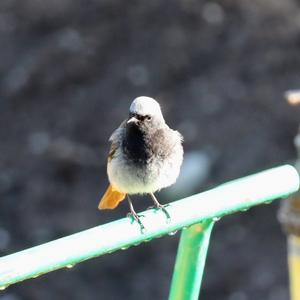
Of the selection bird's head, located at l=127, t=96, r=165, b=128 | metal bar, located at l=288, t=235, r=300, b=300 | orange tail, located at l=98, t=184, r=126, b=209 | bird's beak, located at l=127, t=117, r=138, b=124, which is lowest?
metal bar, located at l=288, t=235, r=300, b=300

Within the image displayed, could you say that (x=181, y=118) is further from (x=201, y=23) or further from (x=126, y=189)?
(x=126, y=189)

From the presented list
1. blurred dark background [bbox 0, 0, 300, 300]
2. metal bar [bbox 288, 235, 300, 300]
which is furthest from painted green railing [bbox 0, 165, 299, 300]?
blurred dark background [bbox 0, 0, 300, 300]

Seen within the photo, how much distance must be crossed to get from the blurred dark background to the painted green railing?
342 centimetres

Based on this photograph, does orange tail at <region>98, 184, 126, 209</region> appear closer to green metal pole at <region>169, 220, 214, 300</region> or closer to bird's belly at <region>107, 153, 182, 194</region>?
bird's belly at <region>107, 153, 182, 194</region>

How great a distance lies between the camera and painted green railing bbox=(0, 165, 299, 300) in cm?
202

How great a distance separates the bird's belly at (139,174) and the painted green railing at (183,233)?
117cm

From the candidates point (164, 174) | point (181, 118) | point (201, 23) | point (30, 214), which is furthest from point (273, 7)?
point (164, 174)

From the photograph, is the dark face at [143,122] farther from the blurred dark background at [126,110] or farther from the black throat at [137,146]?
the blurred dark background at [126,110]

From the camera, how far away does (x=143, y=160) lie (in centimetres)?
369

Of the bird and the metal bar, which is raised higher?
the bird

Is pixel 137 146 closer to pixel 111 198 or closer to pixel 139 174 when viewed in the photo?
pixel 139 174

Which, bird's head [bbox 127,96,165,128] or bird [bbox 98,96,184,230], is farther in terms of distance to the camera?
bird [bbox 98,96,184,230]

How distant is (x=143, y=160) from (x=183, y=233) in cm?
122

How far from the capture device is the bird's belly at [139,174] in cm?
366
